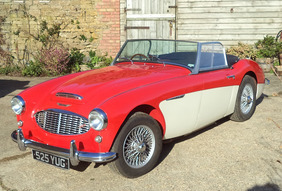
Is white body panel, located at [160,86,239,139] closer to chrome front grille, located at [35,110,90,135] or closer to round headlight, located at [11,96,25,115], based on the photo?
chrome front grille, located at [35,110,90,135]

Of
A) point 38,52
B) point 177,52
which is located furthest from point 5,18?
point 177,52

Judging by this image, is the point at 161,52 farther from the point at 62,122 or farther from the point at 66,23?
the point at 66,23

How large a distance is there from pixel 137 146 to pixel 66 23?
8.38 meters

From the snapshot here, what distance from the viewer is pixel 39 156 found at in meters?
3.36

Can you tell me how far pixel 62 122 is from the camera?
3.28 m

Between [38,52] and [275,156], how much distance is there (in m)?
8.50

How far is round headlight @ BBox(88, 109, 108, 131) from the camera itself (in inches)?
119

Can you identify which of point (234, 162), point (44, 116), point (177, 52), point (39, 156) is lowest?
point (234, 162)

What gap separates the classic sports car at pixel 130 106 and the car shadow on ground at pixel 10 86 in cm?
406

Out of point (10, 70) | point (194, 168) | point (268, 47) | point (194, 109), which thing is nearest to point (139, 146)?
point (194, 168)

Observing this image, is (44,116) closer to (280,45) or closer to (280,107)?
(280,107)

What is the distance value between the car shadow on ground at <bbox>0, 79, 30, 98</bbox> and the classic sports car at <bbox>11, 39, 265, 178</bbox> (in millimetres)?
4063

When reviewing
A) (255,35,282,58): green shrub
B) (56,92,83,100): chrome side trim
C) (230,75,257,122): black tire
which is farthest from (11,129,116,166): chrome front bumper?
(255,35,282,58): green shrub

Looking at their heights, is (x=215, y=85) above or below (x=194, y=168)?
above
